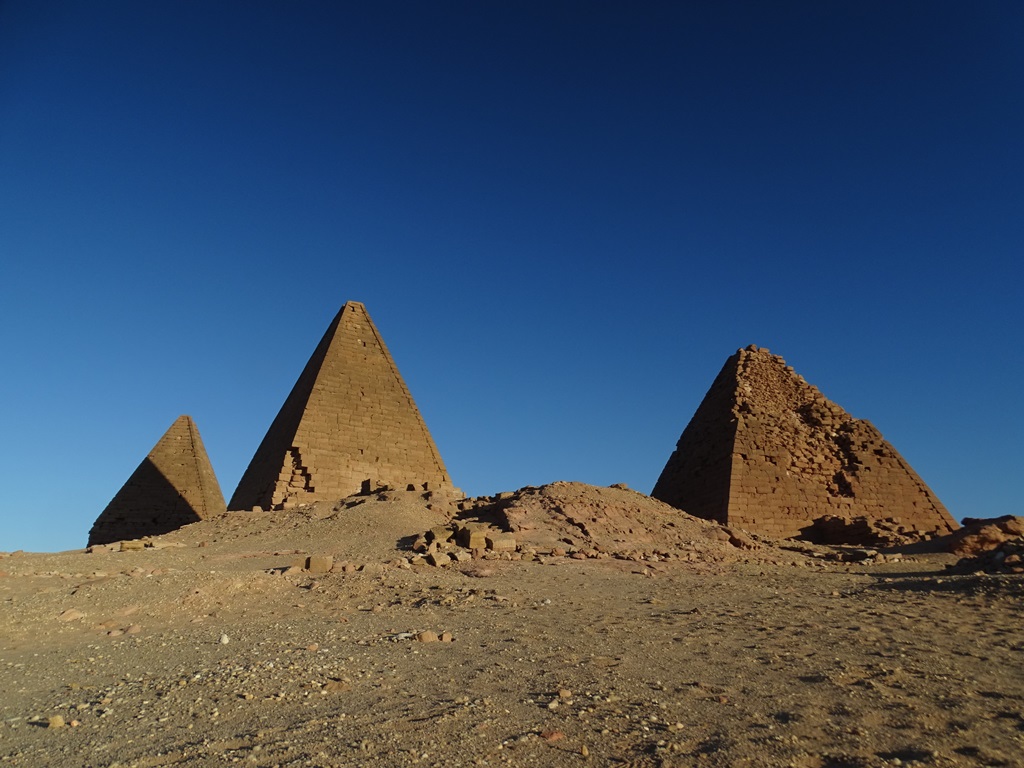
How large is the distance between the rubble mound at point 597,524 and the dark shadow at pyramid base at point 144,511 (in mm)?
16324

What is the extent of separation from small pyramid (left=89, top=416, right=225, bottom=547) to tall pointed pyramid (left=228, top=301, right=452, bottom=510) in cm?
670

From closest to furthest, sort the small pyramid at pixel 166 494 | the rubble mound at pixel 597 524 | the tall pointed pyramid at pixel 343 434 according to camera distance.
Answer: the rubble mound at pixel 597 524, the tall pointed pyramid at pixel 343 434, the small pyramid at pixel 166 494

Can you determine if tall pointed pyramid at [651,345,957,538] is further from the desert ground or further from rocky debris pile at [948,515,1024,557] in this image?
the desert ground

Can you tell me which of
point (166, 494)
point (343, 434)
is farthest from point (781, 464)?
point (166, 494)

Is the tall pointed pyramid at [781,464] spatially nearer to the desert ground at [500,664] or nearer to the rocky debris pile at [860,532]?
the rocky debris pile at [860,532]

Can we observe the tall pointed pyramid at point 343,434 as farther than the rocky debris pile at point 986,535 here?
Yes

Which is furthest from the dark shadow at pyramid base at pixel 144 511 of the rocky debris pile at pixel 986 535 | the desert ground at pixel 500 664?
the rocky debris pile at pixel 986 535

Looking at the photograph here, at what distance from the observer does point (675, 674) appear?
4.55 m

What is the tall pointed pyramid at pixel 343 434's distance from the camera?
698 inches

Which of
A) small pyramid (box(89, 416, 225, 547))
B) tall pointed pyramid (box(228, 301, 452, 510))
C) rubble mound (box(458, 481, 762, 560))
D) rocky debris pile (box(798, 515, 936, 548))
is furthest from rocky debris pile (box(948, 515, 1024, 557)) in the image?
small pyramid (box(89, 416, 225, 547))

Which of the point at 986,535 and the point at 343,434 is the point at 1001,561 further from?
the point at 343,434

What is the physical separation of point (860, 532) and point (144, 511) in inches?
967

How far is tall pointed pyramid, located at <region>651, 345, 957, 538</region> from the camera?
22.0 metres

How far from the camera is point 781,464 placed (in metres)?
23.3
